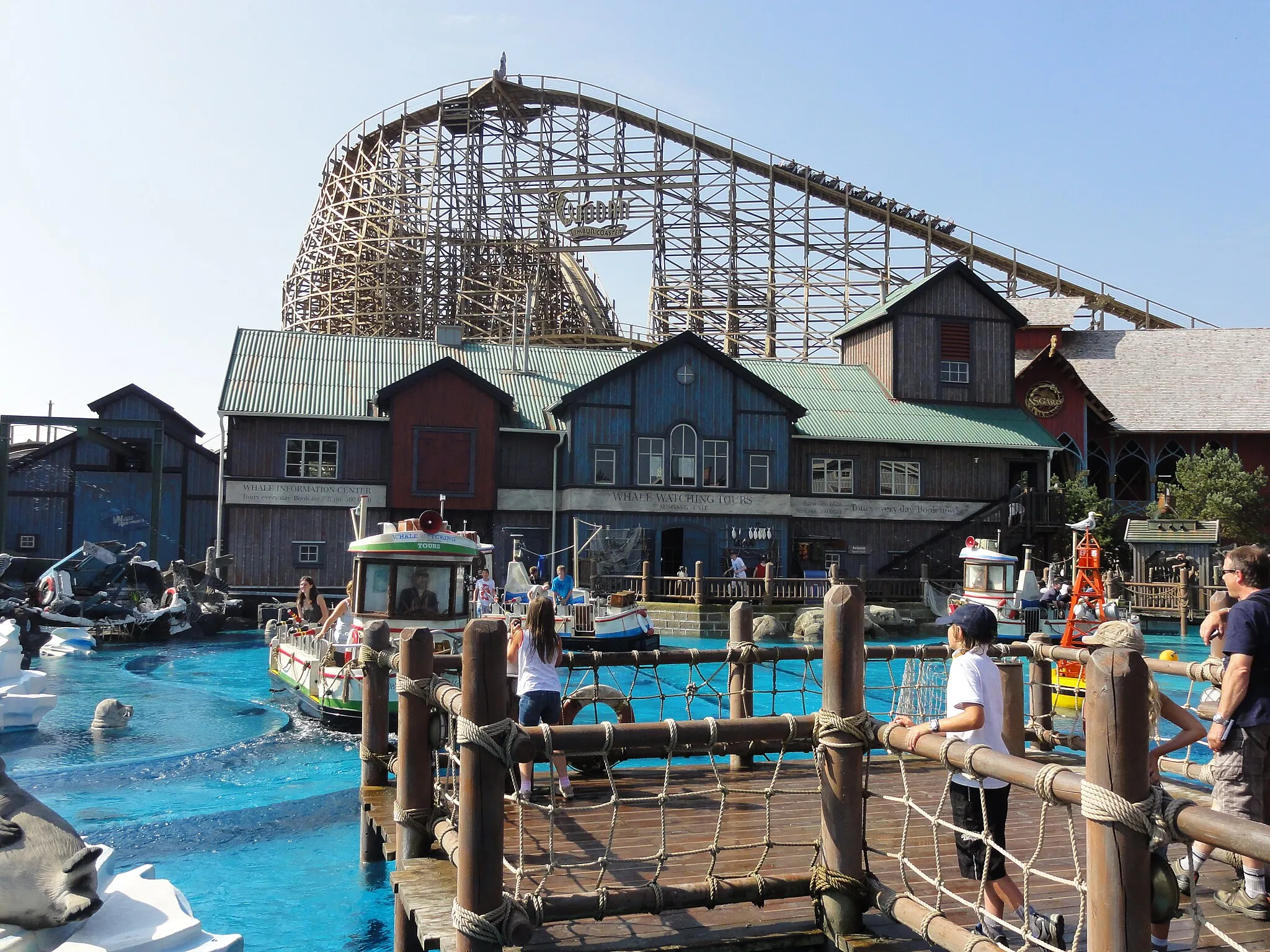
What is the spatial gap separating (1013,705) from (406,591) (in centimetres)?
984

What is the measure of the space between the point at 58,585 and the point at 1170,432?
3833 cm

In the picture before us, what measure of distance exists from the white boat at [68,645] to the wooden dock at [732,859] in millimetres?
19634

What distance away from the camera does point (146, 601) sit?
28.8 meters

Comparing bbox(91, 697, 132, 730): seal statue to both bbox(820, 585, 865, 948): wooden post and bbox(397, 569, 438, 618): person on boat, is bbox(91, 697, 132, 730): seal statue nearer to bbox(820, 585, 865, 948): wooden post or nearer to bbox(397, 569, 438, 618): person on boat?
bbox(397, 569, 438, 618): person on boat

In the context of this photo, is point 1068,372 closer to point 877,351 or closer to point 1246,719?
point 877,351

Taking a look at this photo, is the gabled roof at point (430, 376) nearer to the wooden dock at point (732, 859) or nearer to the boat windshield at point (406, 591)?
the boat windshield at point (406, 591)

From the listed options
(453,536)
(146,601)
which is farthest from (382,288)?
(453,536)

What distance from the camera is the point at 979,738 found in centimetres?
509

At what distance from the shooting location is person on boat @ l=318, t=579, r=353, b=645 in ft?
53.2

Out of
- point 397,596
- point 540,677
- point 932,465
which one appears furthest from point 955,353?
point 540,677

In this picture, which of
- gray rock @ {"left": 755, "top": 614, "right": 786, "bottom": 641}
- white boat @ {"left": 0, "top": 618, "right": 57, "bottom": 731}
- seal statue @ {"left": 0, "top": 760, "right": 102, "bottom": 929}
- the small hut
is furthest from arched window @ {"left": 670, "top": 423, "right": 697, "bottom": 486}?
seal statue @ {"left": 0, "top": 760, "right": 102, "bottom": 929}

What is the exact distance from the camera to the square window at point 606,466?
34094mm

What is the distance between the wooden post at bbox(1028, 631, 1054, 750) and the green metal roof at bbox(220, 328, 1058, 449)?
26072 mm

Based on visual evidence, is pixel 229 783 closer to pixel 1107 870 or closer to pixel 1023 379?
pixel 1107 870
